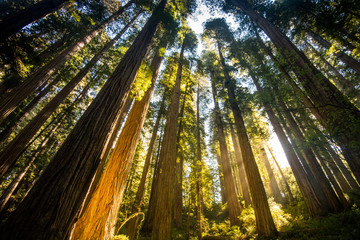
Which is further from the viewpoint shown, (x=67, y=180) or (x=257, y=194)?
(x=257, y=194)

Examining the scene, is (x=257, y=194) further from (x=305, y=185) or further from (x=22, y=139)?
(x=22, y=139)

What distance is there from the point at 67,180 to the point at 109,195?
1436 millimetres

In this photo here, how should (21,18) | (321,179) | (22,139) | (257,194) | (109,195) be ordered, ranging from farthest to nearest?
(321,179) → (22,139) → (257,194) → (21,18) → (109,195)

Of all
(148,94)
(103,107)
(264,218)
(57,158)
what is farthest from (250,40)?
(57,158)

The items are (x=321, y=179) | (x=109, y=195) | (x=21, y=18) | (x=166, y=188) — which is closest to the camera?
(x=109, y=195)

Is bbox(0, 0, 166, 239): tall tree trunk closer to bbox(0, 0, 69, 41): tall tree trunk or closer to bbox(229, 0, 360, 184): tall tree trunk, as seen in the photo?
bbox(0, 0, 69, 41): tall tree trunk

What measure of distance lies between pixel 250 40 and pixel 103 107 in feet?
36.1

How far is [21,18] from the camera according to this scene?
2.88 m

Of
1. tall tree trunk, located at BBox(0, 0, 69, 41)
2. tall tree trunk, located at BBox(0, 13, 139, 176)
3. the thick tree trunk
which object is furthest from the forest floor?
tall tree trunk, located at BBox(0, 13, 139, 176)

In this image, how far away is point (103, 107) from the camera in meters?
1.79

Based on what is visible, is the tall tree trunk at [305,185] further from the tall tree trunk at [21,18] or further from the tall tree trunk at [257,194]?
the tall tree trunk at [21,18]

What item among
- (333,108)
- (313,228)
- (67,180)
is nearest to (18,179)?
(67,180)

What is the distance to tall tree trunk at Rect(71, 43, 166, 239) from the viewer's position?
2031 millimetres

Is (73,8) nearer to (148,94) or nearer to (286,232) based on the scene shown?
(148,94)
